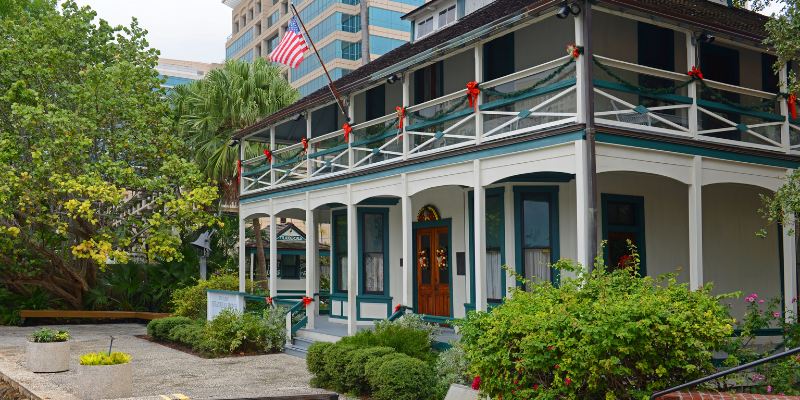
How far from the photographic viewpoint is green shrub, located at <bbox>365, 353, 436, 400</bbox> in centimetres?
1138

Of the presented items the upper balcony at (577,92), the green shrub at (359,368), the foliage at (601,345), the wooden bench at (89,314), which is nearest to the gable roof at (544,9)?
the upper balcony at (577,92)

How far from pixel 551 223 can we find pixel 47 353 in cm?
983

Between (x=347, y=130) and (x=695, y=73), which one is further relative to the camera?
(x=347, y=130)

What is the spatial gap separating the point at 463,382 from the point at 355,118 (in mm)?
11392

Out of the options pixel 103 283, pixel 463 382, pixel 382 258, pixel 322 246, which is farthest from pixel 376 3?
pixel 463 382

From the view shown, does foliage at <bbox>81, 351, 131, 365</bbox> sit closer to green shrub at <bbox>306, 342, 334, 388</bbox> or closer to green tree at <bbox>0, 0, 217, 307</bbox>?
green shrub at <bbox>306, 342, 334, 388</bbox>

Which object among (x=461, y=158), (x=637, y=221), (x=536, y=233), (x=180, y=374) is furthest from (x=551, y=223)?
(x=180, y=374)

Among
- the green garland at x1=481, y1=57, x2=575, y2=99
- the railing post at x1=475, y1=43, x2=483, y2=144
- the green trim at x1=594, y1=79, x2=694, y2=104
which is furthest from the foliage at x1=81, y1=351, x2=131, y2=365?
the green trim at x1=594, y1=79, x2=694, y2=104

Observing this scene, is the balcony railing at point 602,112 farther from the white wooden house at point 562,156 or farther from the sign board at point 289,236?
the sign board at point 289,236

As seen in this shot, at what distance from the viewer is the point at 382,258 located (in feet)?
67.4

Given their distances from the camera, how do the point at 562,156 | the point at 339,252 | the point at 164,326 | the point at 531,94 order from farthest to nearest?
the point at 339,252
the point at 164,326
the point at 531,94
the point at 562,156

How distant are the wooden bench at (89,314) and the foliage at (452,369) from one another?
56.4 feet

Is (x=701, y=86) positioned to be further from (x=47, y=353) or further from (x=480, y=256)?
(x=47, y=353)

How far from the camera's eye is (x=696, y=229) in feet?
42.3
